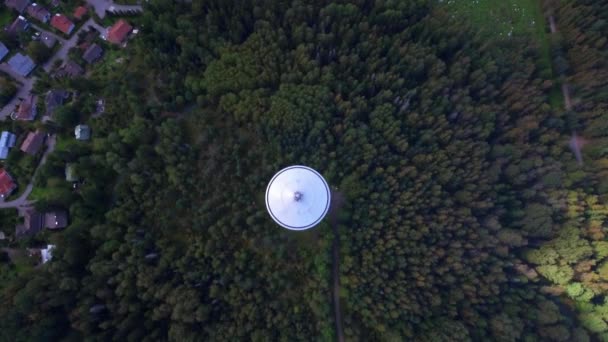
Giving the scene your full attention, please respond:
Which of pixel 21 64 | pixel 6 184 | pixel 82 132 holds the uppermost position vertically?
pixel 21 64

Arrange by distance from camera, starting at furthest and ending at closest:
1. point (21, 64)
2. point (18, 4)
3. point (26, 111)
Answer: point (18, 4)
point (21, 64)
point (26, 111)

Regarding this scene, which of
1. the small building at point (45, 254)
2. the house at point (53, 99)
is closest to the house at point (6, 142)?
the house at point (53, 99)

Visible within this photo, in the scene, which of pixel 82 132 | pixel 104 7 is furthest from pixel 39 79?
pixel 104 7

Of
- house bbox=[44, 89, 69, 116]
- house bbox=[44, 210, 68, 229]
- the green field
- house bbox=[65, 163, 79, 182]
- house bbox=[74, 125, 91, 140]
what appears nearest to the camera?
house bbox=[44, 210, 68, 229]

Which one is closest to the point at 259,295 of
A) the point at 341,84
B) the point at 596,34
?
the point at 341,84

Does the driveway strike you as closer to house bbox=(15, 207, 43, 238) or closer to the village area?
the village area

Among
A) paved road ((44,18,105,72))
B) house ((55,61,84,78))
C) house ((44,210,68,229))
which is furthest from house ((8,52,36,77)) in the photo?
house ((44,210,68,229))

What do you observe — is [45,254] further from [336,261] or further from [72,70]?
[336,261]
